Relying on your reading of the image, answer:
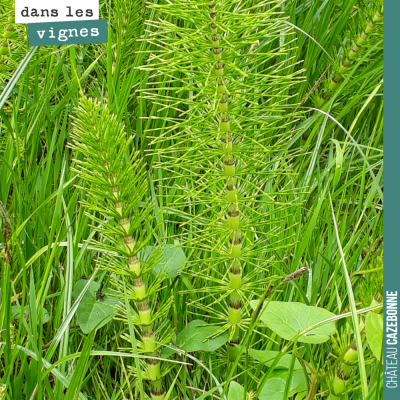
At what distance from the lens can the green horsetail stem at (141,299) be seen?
1.02m

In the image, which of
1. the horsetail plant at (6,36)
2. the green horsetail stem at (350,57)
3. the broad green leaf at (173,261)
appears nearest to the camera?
the broad green leaf at (173,261)

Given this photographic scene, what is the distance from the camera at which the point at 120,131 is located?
97cm

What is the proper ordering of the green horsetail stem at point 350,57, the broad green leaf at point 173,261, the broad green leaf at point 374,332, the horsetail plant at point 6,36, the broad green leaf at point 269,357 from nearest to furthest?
1. the broad green leaf at point 374,332
2. the broad green leaf at point 269,357
3. the broad green leaf at point 173,261
4. the horsetail plant at point 6,36
5. the green horsetail stem at point 350,57

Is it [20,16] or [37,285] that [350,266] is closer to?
[37,285]

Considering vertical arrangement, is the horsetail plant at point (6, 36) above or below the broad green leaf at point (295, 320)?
above

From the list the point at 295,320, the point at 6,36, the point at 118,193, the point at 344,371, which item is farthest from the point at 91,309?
the point at 6,36

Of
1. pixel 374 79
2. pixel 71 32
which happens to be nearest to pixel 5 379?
pixel 71 32

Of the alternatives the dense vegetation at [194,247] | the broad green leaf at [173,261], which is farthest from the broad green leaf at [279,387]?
the broad green leaf at [173,261]

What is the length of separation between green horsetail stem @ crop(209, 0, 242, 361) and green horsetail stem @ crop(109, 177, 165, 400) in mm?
200

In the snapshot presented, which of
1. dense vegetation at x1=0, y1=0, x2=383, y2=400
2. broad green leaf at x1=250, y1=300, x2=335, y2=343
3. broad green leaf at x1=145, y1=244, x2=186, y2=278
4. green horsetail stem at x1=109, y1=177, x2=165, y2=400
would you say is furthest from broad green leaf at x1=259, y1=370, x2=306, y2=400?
broad green leaf at x1=145, y1=244, x2=186, y2=278

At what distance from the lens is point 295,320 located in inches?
41.7

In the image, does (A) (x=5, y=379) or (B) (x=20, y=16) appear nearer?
(A) (x=5, y=379)

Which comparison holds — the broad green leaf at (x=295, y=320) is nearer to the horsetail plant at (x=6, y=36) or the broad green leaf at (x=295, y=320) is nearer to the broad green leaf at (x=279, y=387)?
the broad green leaf at (x=279, y=387)

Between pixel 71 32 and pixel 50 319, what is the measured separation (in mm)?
788
